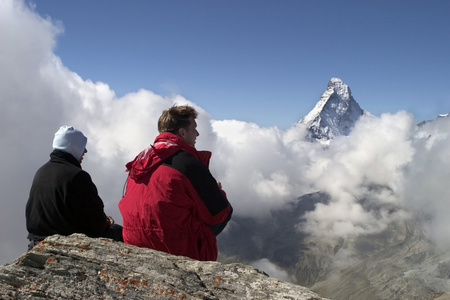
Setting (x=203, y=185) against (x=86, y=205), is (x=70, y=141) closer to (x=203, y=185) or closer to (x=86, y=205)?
(x=86, y=205)

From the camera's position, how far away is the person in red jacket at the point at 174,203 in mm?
6762

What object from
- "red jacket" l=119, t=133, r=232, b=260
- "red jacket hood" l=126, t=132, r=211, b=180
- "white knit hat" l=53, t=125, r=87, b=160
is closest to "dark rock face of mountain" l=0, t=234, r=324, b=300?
"red jacket" l=119, t=133, r=232, b=260

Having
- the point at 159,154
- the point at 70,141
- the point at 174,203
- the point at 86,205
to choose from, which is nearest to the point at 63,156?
the point at 70,141

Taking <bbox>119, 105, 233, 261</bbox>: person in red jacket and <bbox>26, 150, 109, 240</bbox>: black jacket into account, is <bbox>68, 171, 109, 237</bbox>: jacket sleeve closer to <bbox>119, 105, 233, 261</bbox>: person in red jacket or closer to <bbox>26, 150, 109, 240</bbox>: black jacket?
<bbox>26, 150, 109, 240</bbox>: black jacket

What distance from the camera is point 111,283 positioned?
515cm

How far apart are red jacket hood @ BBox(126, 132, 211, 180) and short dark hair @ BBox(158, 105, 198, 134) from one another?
14.0 inches

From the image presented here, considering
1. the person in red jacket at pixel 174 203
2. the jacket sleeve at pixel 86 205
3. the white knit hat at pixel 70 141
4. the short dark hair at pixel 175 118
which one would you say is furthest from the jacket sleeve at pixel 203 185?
the white knit hat at pixel 70 141

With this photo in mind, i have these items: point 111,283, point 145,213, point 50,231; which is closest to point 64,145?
point 50,231

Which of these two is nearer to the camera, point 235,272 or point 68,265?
point 68,265

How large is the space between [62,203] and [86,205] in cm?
Answer: 49

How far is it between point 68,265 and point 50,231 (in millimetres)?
2786

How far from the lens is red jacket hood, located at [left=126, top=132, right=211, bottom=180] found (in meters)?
7.06

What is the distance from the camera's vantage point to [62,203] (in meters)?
7.52

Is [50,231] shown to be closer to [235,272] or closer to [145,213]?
[145,213]
